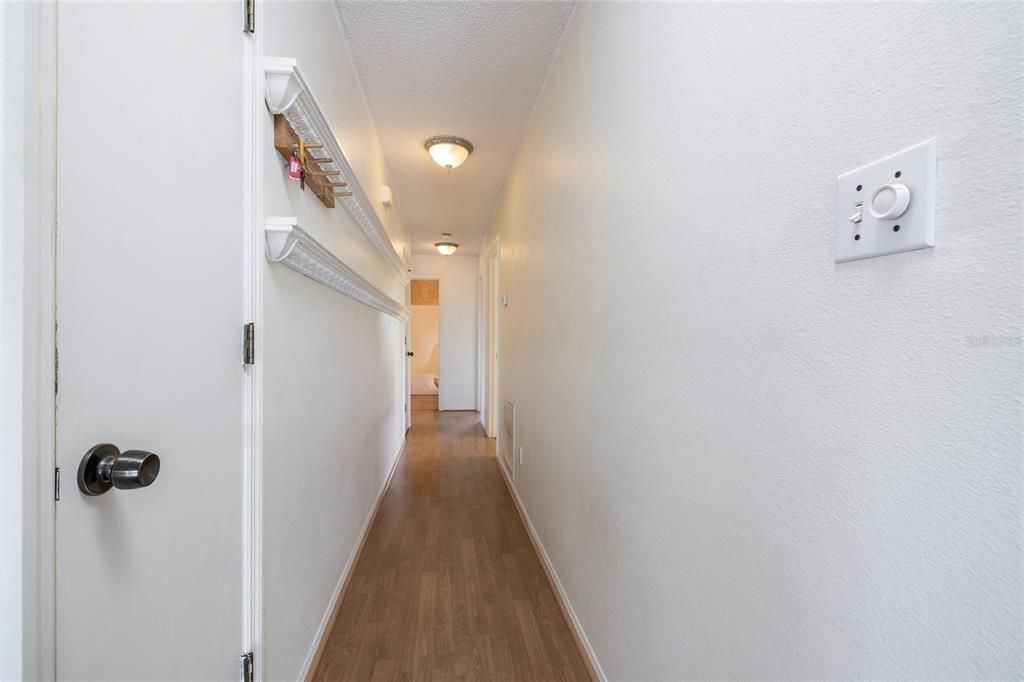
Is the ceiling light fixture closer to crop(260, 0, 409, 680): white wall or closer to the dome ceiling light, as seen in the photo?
crop(260, 0, 409, 680): white wall

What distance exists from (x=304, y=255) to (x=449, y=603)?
5.24 feet

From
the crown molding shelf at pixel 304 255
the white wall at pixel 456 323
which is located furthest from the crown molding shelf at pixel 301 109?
the white wall at pixel 456 323

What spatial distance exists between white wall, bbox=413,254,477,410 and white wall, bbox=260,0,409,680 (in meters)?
4.64

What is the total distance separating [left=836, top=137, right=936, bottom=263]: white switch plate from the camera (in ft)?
1.66

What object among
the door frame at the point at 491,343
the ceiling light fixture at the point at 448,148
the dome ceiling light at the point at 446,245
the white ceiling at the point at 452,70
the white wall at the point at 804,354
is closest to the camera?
the white wall at the point at 804,354

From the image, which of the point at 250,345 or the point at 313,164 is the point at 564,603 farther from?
the point at 313,164

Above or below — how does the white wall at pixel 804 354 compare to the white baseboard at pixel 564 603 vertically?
above

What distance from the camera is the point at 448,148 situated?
3.11 m

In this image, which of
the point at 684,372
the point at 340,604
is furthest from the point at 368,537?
the point at 684,372

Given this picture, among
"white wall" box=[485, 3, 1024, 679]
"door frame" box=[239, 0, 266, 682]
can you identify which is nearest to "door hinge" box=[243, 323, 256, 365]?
"door frame" box=[239, 0, 266, 682]

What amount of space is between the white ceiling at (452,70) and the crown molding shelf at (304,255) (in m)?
1.07

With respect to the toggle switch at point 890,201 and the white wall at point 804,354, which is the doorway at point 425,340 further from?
the toggle switch at point 890,201

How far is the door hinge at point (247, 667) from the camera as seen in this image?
1128mm

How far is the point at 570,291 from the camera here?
196cm
